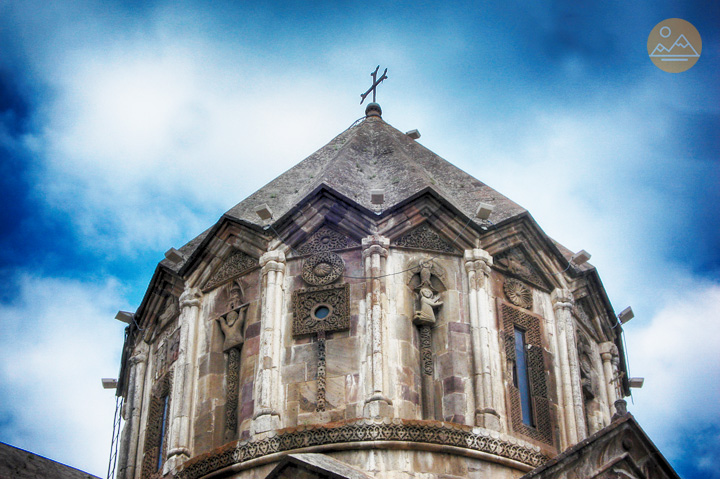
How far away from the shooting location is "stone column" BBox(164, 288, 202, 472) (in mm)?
21219

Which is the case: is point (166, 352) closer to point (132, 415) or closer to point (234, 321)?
point (132, 415)

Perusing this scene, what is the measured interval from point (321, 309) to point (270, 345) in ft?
3.58

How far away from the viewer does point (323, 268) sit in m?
21.7

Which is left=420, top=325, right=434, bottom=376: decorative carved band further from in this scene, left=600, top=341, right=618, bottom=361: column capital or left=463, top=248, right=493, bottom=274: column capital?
left=600, top=341, right=618, bottom=361: column capital

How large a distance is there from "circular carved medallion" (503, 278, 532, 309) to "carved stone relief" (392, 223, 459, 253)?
1150 millimetres

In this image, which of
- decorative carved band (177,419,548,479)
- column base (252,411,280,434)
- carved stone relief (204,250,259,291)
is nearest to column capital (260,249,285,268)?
carved stone relief (204,250,259,291)

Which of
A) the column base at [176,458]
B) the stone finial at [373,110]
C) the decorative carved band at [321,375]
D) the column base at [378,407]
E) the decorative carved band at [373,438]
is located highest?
the stone finial at [373,110]

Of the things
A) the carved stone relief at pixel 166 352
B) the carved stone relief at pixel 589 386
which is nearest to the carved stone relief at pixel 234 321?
the carved stone relief at pixel 166 352

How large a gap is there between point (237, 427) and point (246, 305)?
2246mm

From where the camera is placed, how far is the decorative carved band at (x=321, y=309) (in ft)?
69.1

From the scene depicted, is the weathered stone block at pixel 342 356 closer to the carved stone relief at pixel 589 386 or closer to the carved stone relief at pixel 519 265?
the carved stone relief at pixel 519 265

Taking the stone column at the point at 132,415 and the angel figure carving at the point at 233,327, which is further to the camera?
the stone column at the point at 132,415

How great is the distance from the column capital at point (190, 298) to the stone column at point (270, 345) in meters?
1.64

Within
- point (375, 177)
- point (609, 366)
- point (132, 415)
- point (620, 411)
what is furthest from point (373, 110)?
point (620, 411)
